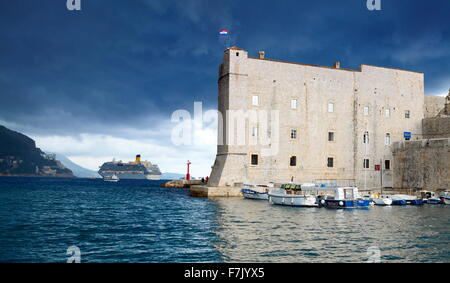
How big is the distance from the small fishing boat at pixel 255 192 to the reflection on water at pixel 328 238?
1036 centimetres

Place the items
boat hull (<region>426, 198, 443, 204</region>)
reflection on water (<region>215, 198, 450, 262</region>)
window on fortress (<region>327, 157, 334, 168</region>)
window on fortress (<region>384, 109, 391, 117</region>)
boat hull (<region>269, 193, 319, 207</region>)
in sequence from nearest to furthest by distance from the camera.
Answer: reflection on water (<region>215, 198, 450, 262</region>) → boat hull (<region>269, 193, 319, 207</region>) → boat hull (<region>426, 198, 443, 204</region>) → window on fortress (<region>327, 157, 334, 168</region>) → window on fortress (<region>384, 109, 391, 117</region>)

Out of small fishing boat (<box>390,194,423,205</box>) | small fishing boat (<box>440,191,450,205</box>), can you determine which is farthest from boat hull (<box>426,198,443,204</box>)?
small fishing boat (<box>390,194,423,205</box>)

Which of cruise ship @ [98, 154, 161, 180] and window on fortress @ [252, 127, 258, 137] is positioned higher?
window on fortress @ [252, 127, 258, 137]

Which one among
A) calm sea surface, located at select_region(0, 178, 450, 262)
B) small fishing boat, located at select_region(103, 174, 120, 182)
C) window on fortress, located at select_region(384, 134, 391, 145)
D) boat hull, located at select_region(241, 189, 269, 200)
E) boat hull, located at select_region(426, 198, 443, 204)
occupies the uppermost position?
window on fortress, located at select_region(384, 134, 391, 145)

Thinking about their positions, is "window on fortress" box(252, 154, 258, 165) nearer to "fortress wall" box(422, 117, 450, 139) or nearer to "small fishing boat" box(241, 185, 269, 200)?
"small fishing boat" box(241, 185, 269, 200)

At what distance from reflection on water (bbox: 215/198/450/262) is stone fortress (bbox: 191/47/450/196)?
14.6m

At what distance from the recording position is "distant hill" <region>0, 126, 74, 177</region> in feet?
575

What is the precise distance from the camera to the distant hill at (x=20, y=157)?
175125 mm

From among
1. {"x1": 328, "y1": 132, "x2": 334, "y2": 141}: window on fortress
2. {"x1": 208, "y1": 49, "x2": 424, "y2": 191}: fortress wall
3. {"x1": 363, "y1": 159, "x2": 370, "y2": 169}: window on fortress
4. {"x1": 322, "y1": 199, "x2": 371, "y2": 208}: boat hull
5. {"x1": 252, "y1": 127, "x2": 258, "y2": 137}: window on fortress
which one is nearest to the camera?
{"x1": 322, "y1": 199, "x2": 371, "y2": 208}: boat hull

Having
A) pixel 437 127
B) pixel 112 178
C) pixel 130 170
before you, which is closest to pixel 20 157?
pixel 130 170

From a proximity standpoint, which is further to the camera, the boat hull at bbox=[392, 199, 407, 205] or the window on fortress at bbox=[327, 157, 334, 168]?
the window on fortress at bbox=[327, 157, 334, 168]

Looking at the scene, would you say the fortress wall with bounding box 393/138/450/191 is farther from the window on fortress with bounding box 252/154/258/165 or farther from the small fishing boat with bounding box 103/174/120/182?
the small fishing boat with bounding box 103/174/120/182

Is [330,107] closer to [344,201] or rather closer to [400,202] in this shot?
[400,202]
